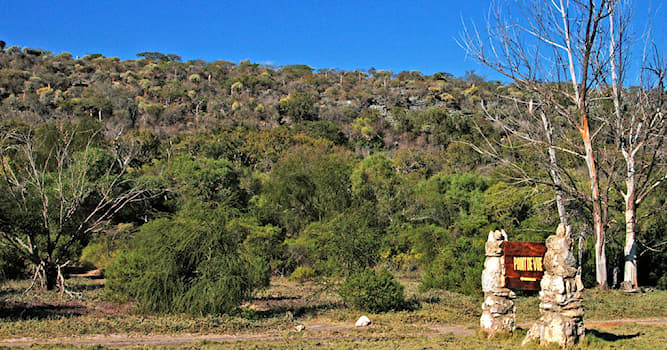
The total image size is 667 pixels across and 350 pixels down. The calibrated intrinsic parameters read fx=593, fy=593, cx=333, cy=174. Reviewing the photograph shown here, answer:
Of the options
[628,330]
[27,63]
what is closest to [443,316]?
[628,330]

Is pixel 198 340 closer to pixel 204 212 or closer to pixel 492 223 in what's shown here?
pixel 204 212

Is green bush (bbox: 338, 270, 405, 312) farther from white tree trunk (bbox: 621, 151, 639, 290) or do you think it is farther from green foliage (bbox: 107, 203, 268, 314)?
white tree trunk (bbox: 621, 151, 639, 290)

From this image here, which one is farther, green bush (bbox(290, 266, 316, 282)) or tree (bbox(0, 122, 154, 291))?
green bush (bbox(290, 266, 316, 282))

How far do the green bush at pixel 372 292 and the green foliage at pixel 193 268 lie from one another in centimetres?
248

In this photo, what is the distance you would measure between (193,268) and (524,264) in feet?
26.4

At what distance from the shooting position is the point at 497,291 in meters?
10.6

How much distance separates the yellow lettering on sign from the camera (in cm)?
1031

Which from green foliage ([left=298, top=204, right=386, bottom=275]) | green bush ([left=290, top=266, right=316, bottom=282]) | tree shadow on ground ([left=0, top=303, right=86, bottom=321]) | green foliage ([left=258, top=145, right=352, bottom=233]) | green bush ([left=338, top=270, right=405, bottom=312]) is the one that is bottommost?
green bush ([left=290, top=266, right=316, bottom=282])

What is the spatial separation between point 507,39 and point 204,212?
1006 centimetres

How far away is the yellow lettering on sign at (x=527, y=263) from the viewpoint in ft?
33.8

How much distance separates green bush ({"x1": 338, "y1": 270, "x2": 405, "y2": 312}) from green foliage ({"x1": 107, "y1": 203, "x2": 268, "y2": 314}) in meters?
2.48

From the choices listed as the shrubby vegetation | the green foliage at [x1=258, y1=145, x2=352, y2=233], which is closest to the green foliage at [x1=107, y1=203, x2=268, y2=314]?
the shrubby vegetation

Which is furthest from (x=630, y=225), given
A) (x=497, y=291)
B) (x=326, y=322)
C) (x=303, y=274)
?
(x=303, y=274)

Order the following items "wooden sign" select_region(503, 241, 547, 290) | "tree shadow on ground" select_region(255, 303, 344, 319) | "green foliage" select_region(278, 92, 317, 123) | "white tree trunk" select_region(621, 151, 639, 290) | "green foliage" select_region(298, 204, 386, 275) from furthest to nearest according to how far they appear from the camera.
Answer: "green foliage" select_region(278, 92, 317, 123)
"white tree trunk" select_region(621, 151, 639, 290)
"green foliage" select_region(298, 204, 386, 275)
"tree shadow on ground" select_region(255, 303, 344, 319)
"wooden sign" select_region(503, 241, 547, 290)
